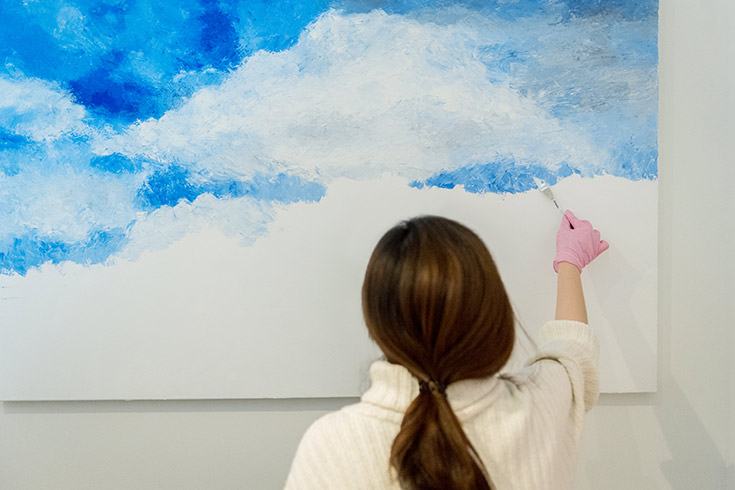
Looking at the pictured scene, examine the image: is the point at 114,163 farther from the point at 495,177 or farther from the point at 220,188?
the point at 495,177

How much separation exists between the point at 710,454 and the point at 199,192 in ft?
3.88

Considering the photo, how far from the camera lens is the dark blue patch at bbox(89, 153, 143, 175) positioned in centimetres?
123

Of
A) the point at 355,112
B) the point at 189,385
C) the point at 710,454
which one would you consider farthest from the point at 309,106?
the point at 710,454

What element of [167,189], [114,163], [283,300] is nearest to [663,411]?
[283,300]

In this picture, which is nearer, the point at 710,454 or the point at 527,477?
the point at 527,477

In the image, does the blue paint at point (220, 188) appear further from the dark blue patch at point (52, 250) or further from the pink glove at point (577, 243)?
the pink glove at point (577, 243)

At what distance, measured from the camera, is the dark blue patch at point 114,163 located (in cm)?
123

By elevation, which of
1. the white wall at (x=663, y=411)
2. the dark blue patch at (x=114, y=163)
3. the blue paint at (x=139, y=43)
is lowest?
the white wall at (x=663, y=411)

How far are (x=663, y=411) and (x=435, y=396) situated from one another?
0.72 meters

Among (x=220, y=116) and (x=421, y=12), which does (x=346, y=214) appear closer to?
(x=220, y=116)

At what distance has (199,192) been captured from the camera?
1222 mm

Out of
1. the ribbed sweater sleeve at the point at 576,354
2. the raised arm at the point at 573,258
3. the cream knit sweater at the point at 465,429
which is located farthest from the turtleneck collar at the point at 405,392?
the raised arm at the point at 573,258

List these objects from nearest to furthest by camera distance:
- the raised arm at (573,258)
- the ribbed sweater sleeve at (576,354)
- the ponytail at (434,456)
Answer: the ponytail at (434,456), the ribbed sweater sleeve at (576,354), the raised arm at (573,258)

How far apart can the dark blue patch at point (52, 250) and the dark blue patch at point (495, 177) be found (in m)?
0.65
